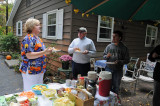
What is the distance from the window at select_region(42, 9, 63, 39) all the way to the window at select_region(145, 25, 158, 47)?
19.1 feet

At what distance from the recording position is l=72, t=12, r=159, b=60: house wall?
13.8 ft

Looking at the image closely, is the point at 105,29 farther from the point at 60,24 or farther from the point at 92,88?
the point at 92,88

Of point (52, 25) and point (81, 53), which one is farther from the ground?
point (52, 25)

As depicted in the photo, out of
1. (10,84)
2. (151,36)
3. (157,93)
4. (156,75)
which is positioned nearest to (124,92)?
(157,93)

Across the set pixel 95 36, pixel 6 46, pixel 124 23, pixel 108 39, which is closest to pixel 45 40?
pixel 95 36

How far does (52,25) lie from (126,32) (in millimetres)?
3613

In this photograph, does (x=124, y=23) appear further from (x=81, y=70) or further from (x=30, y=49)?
(x=30, y=49)

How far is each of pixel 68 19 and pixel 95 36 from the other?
1.28m

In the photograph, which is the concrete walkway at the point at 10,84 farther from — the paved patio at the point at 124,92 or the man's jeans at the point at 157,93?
the man's jeans at the point at 157,93

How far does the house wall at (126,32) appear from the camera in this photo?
4.21 meters

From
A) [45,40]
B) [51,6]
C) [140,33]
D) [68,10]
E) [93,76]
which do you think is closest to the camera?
[93,76]

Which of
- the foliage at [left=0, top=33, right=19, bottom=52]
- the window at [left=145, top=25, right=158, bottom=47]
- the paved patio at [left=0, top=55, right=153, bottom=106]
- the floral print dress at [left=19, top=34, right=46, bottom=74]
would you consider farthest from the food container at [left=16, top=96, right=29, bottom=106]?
the foliage at [left=0, top=33, right=19, bottom=52]

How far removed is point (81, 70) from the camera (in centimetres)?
315

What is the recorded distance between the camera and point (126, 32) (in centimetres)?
604
